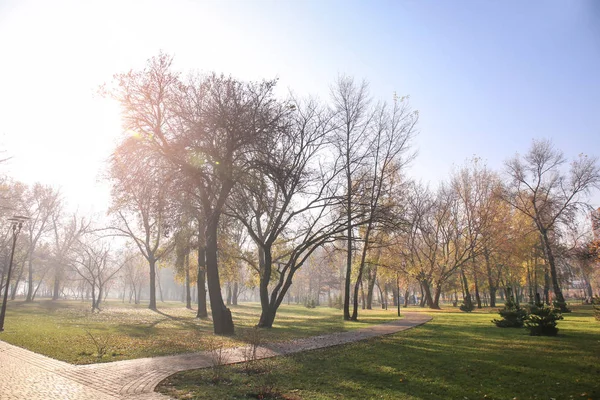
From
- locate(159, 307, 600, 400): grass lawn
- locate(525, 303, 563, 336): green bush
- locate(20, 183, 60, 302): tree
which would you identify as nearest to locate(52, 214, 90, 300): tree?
locate(20, 183, 60, 302): tree

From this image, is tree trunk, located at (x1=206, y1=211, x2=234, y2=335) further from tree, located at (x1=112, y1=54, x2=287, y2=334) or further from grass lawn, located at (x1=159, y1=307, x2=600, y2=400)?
grass lawn, located at (x1=159, y1=307, x2=600, y2=400)

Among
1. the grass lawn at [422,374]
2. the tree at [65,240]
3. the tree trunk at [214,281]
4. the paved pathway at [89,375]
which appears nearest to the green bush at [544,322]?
the grass lawn at [422,374]

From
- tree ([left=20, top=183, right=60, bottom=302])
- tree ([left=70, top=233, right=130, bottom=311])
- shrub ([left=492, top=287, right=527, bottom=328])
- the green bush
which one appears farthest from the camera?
tree ([left=20, top=183, right=60, bottom=302])

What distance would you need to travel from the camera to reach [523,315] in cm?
1933

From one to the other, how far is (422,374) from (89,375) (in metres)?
8.96

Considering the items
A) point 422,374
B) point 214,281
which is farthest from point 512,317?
point 214,281

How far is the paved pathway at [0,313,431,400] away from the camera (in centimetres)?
767

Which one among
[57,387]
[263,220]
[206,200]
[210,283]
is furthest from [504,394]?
[263,220]

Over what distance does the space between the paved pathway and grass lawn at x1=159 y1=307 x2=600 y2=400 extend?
0.77m

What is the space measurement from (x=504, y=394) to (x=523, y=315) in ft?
47.5

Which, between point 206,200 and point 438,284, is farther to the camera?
point 438,284

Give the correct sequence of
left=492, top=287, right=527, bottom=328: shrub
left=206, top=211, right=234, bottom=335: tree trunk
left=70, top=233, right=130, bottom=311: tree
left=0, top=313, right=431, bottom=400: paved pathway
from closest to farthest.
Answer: left=0, top=313, right=431, bottom=400: paved pathway → left=206, top=211, right=234, bottom=335: tree trunk → left=492, top=287, right=527, bottom=328: shrub → left=70, top=233, right=130, bottom=311: tree

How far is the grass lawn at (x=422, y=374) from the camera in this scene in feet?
25.4

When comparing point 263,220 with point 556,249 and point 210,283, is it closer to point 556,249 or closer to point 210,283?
point 210,283
